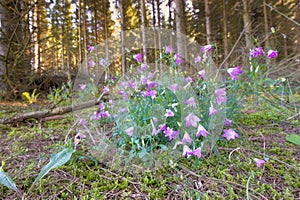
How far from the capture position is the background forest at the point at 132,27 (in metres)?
2.58

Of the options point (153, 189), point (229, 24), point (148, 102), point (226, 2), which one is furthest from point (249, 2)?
point (153, 189)

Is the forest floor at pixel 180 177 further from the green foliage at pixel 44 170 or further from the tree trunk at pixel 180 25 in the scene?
the tree trunk at pixel 180 25

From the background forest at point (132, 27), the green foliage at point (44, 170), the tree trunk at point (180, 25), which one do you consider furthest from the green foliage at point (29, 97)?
the tree trunk at point (180, 25)

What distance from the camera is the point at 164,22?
34.7 feet

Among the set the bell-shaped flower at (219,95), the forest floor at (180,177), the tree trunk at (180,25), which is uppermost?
the tree trunk at (180,25)

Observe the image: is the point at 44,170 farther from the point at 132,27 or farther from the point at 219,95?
the point at 132,27

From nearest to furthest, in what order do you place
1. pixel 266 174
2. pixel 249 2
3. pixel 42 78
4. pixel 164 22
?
pixel 266 174, pixel 42 78, pixel 249 2, pixel 164 22

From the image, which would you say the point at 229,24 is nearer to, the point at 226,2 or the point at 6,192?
the point at 226,2

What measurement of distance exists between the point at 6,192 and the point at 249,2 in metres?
7.13

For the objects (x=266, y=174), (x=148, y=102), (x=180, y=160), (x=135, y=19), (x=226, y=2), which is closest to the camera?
(x=266, y=174)

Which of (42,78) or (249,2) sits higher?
(249,2)

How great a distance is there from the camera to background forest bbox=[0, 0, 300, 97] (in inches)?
102

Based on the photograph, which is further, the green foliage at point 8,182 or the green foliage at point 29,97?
the green foliage at point 29,97

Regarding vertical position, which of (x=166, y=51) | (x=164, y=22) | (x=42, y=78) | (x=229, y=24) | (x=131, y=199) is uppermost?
(x=164, y=22)
